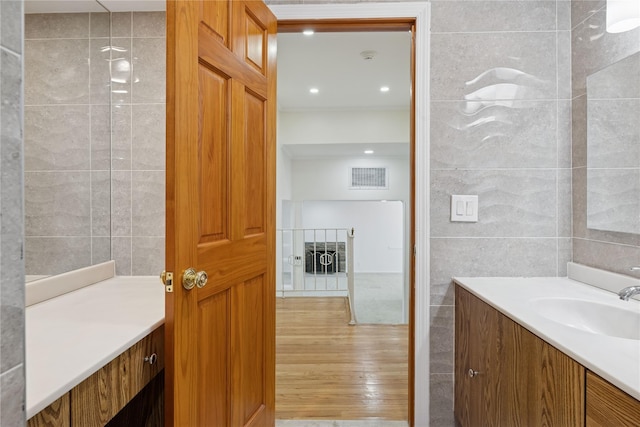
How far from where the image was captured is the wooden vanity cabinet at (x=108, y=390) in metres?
0.79

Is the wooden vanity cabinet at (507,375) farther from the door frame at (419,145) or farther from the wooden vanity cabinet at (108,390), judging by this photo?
the wooden vanity cabinet at (108,390)

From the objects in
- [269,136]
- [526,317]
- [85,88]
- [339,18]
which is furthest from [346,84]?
[526,317]

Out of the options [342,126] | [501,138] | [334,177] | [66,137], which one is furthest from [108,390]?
[334,177]

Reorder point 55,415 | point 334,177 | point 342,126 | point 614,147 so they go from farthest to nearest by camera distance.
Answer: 1. point 334,177
2. point 342,126
3. point 614,147
4. point 55,415

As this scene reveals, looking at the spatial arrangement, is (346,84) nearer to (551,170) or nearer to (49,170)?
(551,170)

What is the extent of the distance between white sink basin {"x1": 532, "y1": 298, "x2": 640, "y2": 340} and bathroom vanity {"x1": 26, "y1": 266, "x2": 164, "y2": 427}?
1339 millimetres

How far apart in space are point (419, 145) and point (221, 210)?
104cm

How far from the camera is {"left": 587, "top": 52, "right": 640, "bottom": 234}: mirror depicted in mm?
1411

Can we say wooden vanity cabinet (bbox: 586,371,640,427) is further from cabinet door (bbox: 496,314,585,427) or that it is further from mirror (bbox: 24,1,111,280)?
mirror (bbox: 24,1,111,280)

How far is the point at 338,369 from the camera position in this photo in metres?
2.69

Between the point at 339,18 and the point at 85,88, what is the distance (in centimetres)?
125

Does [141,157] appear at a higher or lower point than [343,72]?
lower

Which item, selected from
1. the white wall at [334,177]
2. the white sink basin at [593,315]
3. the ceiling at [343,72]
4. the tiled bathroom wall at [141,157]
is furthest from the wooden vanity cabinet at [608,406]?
the white wall at [334,177]

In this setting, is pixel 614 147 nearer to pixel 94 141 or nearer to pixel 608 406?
pixel 608 406
